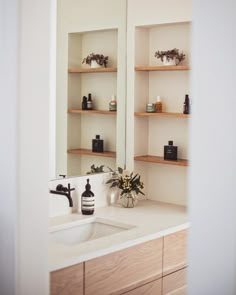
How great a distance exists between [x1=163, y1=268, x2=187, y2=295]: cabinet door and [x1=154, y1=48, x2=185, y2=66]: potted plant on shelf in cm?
131

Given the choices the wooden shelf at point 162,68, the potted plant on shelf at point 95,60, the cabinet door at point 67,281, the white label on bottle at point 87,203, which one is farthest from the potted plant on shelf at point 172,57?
the cabinet door at point 67,281

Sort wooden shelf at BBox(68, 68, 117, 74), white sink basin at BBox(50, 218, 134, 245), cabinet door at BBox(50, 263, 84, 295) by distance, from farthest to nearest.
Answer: wooden shelf at BBox(68, 68, 117, 74)
white sink basin at BBox(50, 218, 134, 245)
cabinet door at BBox(50, 263, 84, 295)

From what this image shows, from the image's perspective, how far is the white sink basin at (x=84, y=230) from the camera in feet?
9.59

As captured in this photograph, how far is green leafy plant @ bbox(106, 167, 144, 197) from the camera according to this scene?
341 centimetres

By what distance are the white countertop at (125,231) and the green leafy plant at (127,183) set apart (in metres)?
0.12

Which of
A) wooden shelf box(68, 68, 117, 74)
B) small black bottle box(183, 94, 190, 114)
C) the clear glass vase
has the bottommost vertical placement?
the clear glass vase

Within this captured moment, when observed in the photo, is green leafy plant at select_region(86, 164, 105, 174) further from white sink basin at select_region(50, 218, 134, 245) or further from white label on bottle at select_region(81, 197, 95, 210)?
white sink basin at select_region(50, 218, 134, 245)
